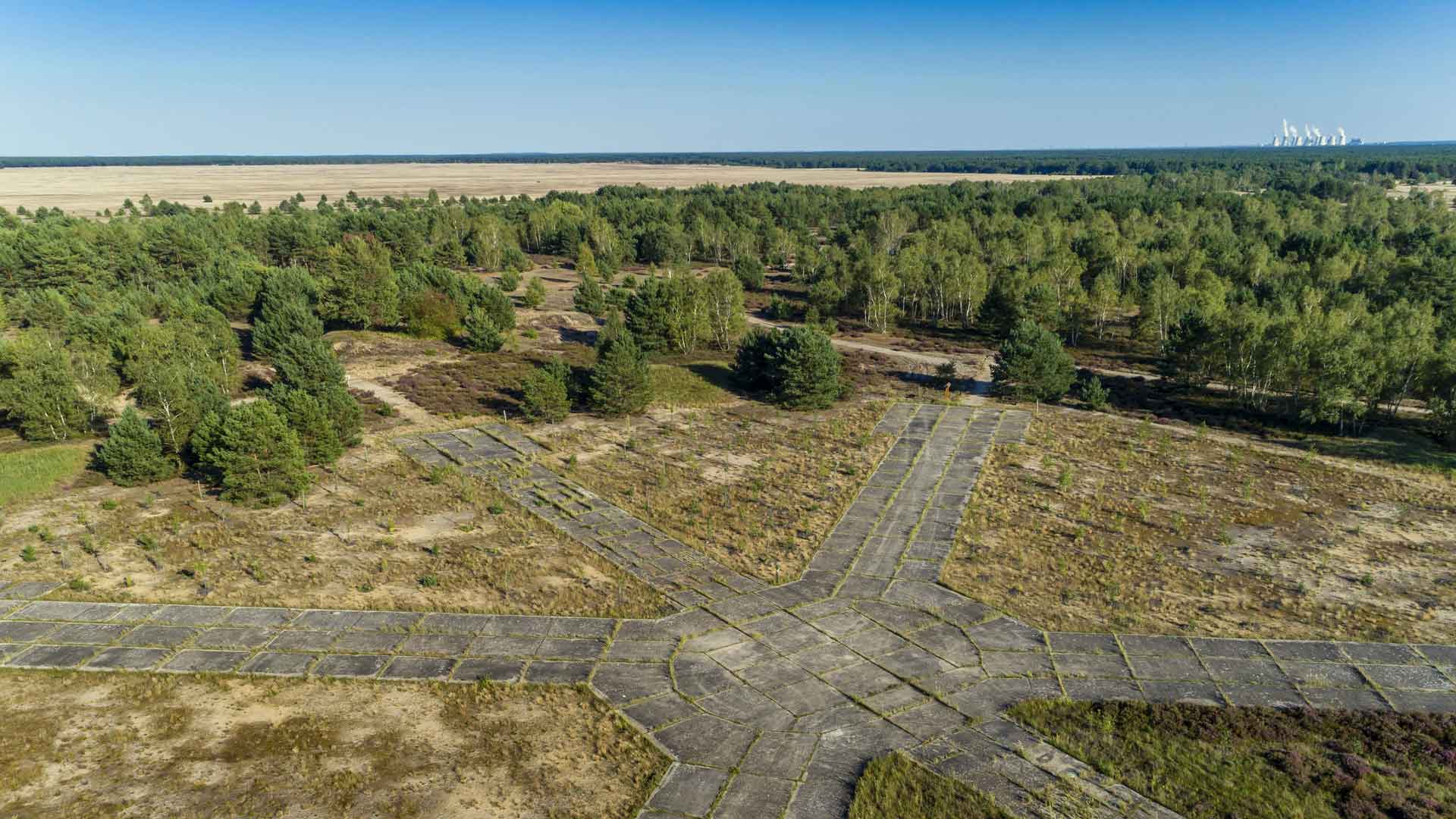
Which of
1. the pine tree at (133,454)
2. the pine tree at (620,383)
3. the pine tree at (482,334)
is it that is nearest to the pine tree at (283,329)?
the pine tree at (482,334)

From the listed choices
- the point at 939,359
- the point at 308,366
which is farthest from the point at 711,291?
the point at 308,366

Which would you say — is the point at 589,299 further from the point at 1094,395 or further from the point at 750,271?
the point at 1094,395

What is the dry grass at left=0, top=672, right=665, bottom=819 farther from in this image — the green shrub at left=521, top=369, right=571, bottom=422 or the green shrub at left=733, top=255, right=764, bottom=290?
the green shrub at left=733, top=255, right=764, bottom=290

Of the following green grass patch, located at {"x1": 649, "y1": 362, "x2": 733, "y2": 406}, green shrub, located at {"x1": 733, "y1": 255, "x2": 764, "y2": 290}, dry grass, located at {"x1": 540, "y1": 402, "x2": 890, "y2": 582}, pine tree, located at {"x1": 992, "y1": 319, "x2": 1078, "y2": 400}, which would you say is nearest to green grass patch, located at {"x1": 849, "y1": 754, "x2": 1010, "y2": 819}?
dry grass, located at {"x1": 540, "y1": 402, "x2": 890, "y2": 582}

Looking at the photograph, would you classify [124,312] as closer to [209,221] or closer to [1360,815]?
[209,221]

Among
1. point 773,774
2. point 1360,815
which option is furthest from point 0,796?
point 1360,815

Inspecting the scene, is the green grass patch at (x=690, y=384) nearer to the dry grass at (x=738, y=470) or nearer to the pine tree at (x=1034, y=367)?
the dry grass at (x=738, y=470)
